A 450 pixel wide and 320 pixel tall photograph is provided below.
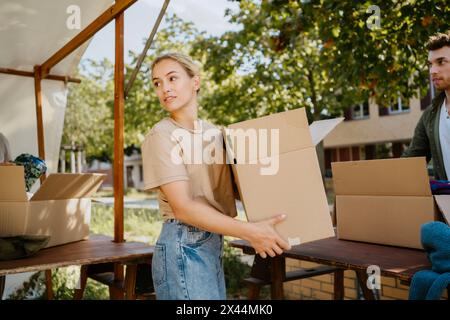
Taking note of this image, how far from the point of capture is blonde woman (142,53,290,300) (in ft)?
4.91

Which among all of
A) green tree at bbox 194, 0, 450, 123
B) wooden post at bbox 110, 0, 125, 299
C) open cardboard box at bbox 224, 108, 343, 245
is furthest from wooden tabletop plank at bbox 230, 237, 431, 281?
green tree at bbox 194, 0, 450, 123

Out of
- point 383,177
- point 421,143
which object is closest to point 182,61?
point 383,177

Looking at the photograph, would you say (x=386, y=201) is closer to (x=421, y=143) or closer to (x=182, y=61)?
(x=421, y=143)

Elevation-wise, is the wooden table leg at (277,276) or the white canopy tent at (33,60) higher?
the white canopy tent at (33,60)

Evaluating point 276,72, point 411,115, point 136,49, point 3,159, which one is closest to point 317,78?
point 276,72

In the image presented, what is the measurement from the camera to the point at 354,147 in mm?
21562

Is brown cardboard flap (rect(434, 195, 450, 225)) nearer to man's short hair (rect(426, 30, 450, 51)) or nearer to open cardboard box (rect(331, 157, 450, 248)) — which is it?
open cardboard box (rect(331, 157, 450, 248))

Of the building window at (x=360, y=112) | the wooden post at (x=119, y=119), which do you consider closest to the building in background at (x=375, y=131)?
the building window at (x=360, y=112)

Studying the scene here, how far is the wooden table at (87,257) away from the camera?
2.00m

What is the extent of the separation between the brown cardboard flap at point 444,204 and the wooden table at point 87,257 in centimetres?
140

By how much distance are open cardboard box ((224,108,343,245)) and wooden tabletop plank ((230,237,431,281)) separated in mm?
320

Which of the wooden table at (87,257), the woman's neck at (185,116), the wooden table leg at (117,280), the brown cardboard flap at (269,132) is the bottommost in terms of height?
the wooden table leg at (117,280)

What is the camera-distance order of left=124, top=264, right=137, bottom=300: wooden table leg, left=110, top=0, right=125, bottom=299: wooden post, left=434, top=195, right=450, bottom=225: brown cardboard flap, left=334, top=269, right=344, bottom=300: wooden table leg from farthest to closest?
1. left=334, top=269, right=344, bottom=300: wooden table leg
2. left=110, top=0, right=125, bottom=299: wooden post
3. left=124, top=264, right=137, bottom=300: wooden table leg
4. left=434, top=195, right=450, bottom=225: brown cardboard flap

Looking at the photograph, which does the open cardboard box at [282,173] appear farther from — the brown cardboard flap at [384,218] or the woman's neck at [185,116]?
the brown cardboard flap at [384,218]
